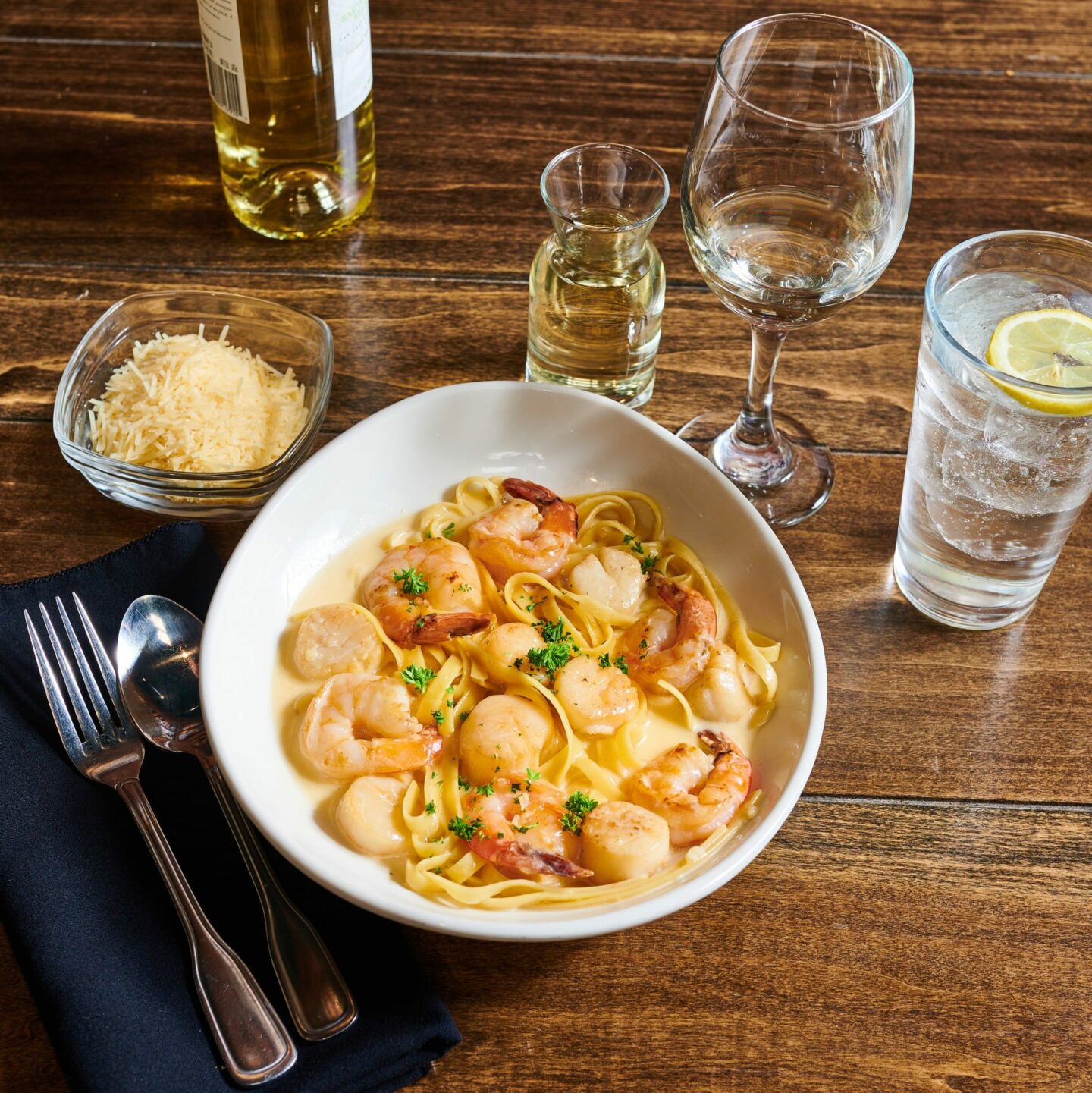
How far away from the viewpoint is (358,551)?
1.47 metres

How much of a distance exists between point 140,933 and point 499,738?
0.38 metres

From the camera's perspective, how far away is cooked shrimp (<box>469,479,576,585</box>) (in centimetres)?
142

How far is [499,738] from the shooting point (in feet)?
4.07

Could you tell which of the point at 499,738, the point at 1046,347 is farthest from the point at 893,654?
the point at 499,738

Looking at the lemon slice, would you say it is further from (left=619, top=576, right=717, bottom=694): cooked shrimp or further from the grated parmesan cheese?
the grated parmesan cheese

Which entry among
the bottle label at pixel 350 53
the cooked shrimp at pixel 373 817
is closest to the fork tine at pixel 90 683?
the cooked shrimp at pixel 373 817

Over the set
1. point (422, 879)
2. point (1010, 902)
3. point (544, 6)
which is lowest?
point (1010, 902)

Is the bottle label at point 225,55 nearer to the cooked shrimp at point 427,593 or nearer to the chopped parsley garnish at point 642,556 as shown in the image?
the cooked shrimp at point 427,593

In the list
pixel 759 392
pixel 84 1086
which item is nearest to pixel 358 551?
pixel 759 392

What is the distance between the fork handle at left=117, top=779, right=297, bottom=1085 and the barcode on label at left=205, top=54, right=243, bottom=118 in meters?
1.03

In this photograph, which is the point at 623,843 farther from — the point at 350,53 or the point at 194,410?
the point at 350,53

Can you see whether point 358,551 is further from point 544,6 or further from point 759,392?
point 544,6

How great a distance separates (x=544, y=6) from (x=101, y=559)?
4.62 feet

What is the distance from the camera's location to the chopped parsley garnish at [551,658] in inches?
51.7
